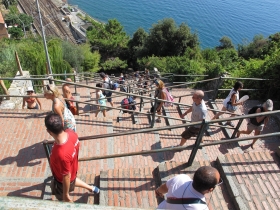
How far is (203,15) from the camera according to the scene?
74875 millimetres

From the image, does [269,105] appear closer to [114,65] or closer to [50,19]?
[114,65]

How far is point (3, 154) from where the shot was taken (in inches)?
186

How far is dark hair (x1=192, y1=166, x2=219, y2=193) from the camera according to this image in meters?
2.26

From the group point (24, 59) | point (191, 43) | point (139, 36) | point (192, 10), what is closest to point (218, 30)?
point (192, 10)

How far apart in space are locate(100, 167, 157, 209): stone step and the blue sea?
59.6m

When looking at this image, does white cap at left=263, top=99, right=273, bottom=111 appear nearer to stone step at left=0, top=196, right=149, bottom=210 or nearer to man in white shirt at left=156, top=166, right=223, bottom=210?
man in white shirt at left=156, top=166, right=223, bottom=210

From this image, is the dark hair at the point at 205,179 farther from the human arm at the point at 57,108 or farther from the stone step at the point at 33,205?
the human arm at the point at 57,108

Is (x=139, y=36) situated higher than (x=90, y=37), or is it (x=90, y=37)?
(x=90, y=37)

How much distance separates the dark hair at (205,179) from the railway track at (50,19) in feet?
171

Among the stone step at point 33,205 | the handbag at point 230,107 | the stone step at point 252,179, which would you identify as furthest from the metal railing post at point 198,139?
the handbag at point 230,107

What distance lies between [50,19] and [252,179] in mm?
65558

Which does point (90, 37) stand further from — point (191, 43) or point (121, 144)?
point (121, 144)

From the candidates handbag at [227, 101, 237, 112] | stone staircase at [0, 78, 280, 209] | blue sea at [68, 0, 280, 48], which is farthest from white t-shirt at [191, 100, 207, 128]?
blue sea at [68, 0, 280, 48]

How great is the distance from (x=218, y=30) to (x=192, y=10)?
16.4 meters
